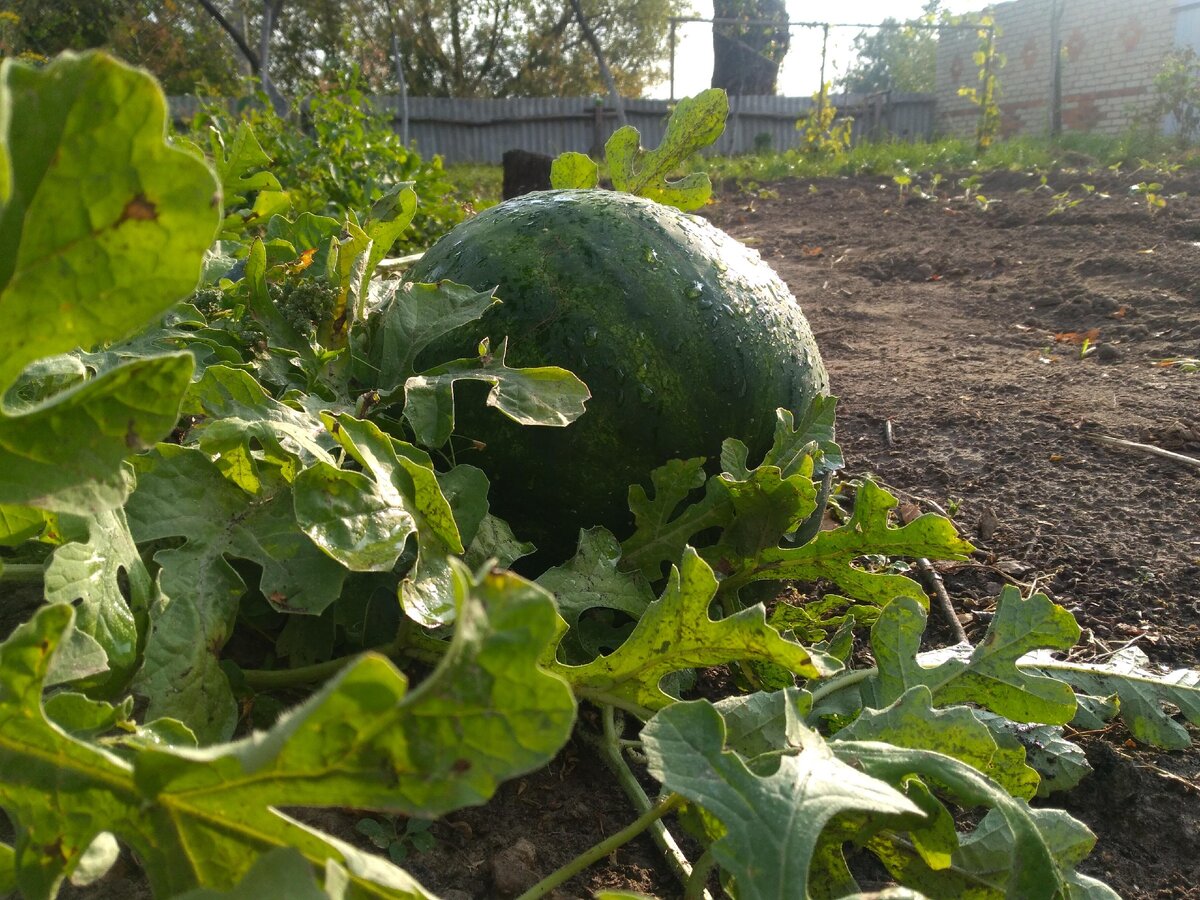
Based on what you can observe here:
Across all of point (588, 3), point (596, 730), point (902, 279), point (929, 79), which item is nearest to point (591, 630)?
point (596, 730)

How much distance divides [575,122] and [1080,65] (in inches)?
506

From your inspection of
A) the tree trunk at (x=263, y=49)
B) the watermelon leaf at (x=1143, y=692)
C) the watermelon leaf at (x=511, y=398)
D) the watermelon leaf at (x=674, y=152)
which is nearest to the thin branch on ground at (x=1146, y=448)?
the watermelon leaf at (x=1143, y=692)

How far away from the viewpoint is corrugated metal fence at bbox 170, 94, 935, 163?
23.9 metres

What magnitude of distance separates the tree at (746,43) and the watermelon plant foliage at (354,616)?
24783mm

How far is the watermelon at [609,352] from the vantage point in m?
1.96

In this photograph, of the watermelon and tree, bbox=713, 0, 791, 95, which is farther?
tree, bbox=713, 0, 791, 95

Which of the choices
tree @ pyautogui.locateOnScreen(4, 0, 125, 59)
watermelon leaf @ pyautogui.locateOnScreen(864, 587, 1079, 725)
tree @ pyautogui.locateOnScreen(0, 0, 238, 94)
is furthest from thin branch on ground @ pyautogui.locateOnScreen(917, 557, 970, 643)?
tree @ pyautogui.locateOnScreen(4, 0, 125, 59)

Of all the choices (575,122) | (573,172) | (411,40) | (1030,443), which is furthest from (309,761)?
(411,40)

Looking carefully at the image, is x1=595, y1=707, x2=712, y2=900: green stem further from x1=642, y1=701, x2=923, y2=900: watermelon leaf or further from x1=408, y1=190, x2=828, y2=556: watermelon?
x1=408, y1=190, x2=828, y2=556: watermelon

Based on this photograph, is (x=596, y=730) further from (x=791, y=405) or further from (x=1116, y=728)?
(x=1116, y=728)

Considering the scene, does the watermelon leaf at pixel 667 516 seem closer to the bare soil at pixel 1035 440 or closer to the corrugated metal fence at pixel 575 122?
the bare soil at pixel 1035 440

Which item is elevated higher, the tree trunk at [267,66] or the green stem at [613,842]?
the tree trunk at [267,66]

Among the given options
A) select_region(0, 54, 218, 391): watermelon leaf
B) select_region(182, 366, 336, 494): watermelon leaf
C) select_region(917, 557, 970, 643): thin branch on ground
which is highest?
select_region(0, 54, 218, 391): watermelon leaf

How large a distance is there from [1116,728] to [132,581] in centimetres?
190
